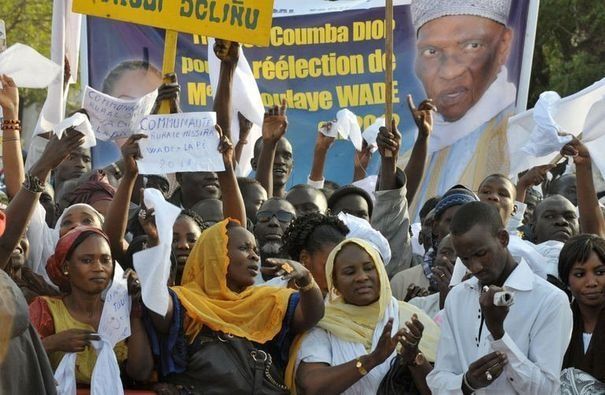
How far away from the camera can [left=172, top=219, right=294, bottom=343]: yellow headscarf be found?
22.5 feet

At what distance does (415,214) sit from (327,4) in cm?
193

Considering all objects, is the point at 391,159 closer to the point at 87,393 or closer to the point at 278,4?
the point at 87,393

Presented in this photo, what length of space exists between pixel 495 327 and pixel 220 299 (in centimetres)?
145

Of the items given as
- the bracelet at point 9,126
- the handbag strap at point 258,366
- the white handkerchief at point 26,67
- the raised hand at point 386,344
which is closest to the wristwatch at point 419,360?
the raised hand at point 386,344

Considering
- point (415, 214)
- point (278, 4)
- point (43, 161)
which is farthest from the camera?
point (278, 4)

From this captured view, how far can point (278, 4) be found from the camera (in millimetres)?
11922

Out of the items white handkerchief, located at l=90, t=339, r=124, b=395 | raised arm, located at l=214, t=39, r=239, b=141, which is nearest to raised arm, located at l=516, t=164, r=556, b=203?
raised arm, located at l=214, t=39, r=239, b=141

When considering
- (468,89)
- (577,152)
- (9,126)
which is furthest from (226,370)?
(468,89)

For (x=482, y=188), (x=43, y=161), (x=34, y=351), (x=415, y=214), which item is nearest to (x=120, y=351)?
(x=43, y=161)

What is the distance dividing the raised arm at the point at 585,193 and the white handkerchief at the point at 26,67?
287 cm

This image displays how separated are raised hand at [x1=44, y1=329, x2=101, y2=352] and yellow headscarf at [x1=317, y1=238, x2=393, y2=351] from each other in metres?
1.03

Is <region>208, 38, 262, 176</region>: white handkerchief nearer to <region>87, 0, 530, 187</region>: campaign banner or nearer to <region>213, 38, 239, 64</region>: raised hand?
<region>213, 38, 239, 64</region>: raised hand

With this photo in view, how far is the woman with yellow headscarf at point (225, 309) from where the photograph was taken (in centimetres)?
680

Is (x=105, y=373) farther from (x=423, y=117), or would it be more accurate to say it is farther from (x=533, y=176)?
(x=533, y=176)
